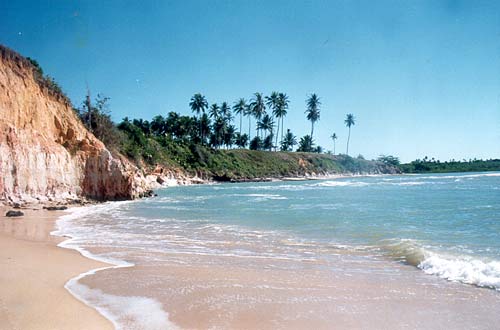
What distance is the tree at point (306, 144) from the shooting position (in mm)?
106688

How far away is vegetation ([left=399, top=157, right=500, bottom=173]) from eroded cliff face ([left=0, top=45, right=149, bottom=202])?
110m

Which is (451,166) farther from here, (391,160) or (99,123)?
(99,123)

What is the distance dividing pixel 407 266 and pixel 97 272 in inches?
230

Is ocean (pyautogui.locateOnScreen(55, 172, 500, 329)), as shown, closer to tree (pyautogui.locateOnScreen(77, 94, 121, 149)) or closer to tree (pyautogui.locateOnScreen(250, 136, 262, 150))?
tree (pyautogui.locateOnScreen(77, 94, 121, 149))

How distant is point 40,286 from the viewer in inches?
217

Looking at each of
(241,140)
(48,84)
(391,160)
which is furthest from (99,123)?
(391,160)

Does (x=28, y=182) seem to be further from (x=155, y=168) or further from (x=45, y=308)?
(x=155, y=168)

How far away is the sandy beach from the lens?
421 centimetres

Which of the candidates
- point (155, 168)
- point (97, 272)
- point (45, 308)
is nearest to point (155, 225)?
point (97, 272)

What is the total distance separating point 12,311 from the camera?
4.36m

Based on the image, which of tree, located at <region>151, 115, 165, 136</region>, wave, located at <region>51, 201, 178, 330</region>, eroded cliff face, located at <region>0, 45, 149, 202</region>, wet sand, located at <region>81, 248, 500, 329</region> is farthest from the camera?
tree, located at <region>151, 115, 165, 136</region>

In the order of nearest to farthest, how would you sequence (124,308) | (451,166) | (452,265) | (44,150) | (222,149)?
1. (124,308)
2. (452,265)
3. (44,150)
4. (222,149)
5. (451,166)

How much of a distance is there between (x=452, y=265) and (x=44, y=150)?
65.7ft

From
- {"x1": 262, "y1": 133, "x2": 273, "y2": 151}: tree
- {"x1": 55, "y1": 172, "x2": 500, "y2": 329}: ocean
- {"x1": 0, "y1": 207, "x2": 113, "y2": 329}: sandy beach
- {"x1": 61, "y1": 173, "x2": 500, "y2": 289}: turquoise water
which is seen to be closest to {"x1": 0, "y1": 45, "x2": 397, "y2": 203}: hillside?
{"x1": 61, "y1": 173, "x2": 500, "y2": 289}: turquoise water
